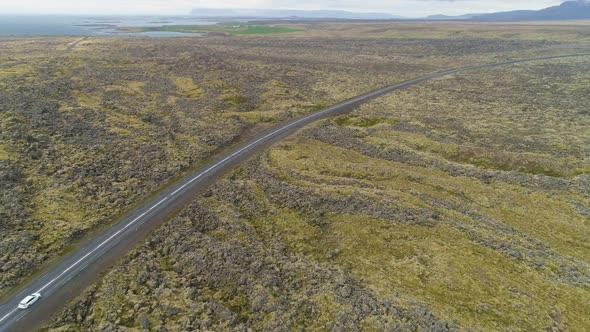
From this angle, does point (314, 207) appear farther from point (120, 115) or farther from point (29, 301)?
point (120, 115)

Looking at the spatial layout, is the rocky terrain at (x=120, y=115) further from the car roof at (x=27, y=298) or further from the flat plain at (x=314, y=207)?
the car roof at (x=27, y=298)

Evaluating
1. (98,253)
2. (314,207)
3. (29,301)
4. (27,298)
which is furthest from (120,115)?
(29,301)

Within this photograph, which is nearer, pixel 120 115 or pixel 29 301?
pixel 29 301

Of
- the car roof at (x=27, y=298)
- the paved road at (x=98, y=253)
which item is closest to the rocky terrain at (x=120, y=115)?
the paved road at (x=98, y=253)

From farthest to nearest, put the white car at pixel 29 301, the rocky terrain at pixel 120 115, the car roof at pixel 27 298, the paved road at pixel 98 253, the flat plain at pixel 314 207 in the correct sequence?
1. the rocky terrain at pixel 120 115
2. the flat plain at pixel 314 207
3. the car roof at pixel 27 298
4. the white car at pixel 29 301
5. the paved road at pixel 98 253

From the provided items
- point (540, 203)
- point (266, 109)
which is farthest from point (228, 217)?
point (266, 109)

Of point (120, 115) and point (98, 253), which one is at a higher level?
point (120, 115)
